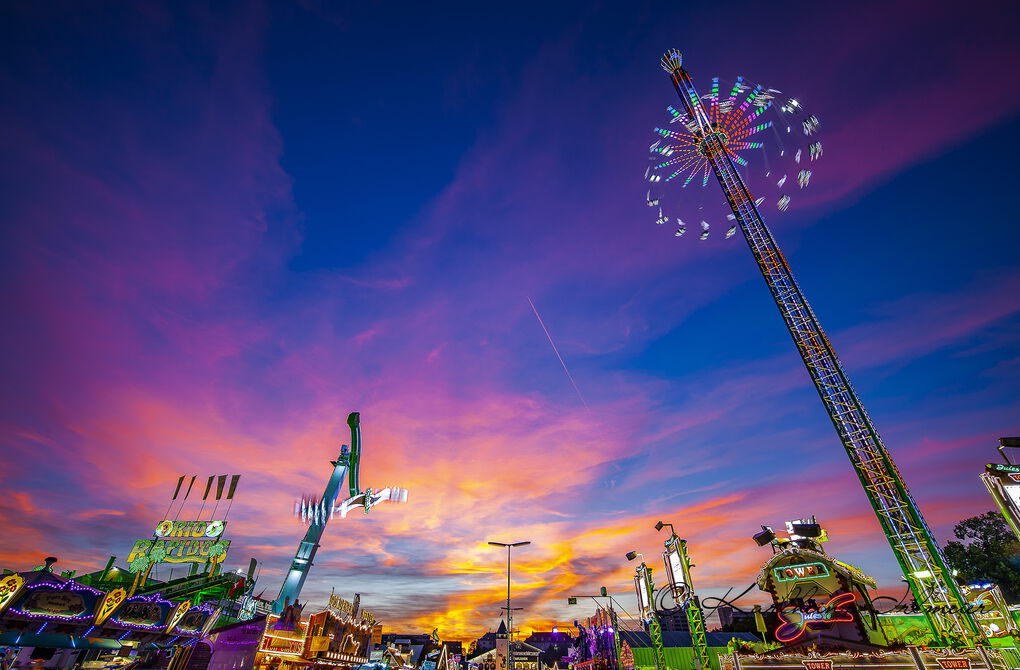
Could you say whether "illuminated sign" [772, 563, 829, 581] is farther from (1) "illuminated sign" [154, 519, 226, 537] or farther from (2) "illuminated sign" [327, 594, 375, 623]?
(1) "illuminated sign" [154, 519, 226, 537]

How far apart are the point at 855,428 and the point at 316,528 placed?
59.5 metres

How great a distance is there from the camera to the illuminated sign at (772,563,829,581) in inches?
1326

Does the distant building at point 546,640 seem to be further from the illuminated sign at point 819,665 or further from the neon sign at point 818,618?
the illuminated sign at point 819,665

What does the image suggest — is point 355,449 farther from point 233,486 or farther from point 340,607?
point 340,607

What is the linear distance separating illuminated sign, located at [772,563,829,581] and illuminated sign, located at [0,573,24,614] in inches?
1796

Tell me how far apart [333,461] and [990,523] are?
91.0 metres

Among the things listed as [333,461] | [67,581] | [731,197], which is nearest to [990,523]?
[731,197]

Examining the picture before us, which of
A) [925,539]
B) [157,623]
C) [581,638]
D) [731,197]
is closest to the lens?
[157,623]

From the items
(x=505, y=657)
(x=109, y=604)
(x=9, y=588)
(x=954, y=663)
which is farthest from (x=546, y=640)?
(x=9, y=588)

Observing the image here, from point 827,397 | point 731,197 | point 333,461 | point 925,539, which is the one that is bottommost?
point 925,539

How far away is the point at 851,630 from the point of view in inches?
1206

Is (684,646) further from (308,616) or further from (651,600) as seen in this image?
(308,616)

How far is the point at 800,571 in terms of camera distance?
34.2 m

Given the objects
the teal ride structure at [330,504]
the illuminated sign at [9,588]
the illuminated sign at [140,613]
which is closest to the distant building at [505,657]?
the teal ride structure at [330,504]
